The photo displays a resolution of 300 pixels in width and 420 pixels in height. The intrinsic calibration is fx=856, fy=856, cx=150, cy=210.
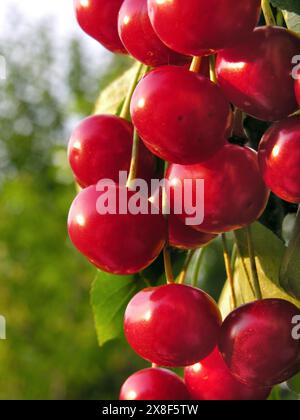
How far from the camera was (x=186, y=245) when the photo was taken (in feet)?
2.36

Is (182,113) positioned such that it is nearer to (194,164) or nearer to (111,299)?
(194,164)

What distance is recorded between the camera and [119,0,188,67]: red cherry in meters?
0.65

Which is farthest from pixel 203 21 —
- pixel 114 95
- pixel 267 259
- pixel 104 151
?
pixel 114 95

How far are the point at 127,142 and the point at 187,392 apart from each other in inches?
9.0

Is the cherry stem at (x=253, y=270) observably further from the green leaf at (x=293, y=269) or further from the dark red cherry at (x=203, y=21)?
the dark red cherry at (x=203, y=21)

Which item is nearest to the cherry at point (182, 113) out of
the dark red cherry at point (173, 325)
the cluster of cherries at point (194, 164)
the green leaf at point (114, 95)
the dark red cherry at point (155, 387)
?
the cluster of cherries at point (194, 164)

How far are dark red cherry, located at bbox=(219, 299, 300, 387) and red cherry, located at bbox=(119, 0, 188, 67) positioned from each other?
0.21 m

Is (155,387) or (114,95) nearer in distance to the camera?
(155,387)

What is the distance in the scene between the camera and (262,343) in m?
0.66

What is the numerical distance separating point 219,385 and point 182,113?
0.25 metres

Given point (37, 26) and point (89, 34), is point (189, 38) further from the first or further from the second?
point (37, 26)

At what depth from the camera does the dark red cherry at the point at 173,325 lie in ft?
2.15

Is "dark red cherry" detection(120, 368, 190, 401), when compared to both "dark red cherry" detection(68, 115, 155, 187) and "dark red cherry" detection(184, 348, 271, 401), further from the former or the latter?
"dark red cherry" detection(68, 115, 155, 187)
